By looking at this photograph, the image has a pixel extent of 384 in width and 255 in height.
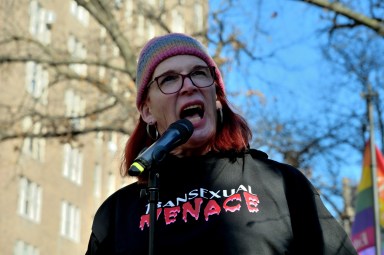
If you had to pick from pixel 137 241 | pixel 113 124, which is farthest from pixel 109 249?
pixel 113 124

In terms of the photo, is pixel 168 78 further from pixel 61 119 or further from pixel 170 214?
pixel 61 119

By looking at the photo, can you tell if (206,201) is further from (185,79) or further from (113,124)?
(113,124)

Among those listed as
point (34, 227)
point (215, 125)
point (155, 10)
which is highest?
point (155, 10)

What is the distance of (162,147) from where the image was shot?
10.4ft

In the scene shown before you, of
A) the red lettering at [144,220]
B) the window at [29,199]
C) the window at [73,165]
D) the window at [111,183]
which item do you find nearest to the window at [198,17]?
the red lettering at [144,220]

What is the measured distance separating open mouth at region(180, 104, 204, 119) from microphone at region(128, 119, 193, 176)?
0.26 meters

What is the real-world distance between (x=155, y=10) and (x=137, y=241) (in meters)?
13.8

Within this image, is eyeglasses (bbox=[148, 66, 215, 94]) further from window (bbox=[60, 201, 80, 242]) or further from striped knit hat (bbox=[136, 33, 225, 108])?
window (bbox=[60, 201, 80, 242])

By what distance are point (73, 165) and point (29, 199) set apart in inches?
225

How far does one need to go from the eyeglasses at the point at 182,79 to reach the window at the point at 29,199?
33.6m

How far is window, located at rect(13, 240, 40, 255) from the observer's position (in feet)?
118

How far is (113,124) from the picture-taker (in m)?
16.3

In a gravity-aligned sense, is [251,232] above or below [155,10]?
below

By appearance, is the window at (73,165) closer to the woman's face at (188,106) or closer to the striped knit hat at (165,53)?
the striped knit hat at (165,53)
